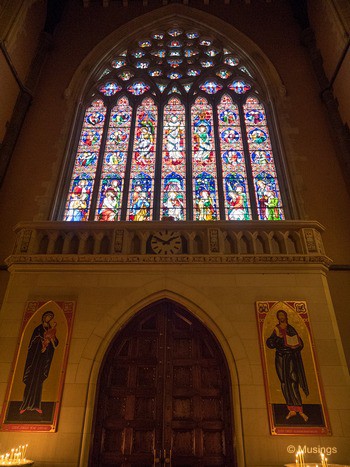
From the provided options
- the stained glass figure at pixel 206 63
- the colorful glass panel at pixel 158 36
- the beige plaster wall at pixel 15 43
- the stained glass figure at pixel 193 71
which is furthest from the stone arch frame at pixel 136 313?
the colorful glass panel at pixel 158 36

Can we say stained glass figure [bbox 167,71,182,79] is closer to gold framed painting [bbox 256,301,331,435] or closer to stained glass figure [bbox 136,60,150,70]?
stained glass figure [bbox 136,60,150,70]

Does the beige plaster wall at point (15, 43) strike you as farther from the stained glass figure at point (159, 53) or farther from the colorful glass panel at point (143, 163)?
the stained glass figure at point (159, 53)

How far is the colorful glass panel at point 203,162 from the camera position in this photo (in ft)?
23.6

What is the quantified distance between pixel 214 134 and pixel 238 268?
3880mm

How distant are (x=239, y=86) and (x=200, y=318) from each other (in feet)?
21.3

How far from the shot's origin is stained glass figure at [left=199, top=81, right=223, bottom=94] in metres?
9.19

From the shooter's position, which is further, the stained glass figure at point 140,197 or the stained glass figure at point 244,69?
the stained glass figure at point 244,69

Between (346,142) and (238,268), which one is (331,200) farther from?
(238,268)

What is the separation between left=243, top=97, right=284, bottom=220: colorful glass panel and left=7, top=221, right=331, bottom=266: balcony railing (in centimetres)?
115

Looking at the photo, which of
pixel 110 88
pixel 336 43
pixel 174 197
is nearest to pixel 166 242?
pixel 174 197

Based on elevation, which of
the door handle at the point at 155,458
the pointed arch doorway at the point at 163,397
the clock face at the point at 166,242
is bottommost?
the door handle at the point at 155,458

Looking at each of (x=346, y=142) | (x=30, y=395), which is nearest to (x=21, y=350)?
(x=30, y=395)

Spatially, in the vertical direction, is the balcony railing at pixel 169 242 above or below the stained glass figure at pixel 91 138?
below

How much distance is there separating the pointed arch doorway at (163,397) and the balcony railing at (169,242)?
93cm
